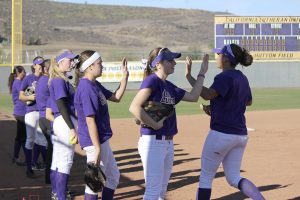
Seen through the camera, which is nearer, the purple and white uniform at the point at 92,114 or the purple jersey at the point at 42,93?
the purple and white uniform at the point at 92,114

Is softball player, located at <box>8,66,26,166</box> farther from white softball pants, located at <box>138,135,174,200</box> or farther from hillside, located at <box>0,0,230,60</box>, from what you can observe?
hillside, located at <box>0,0,230,60</box>

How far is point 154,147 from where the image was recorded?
611 centimetres

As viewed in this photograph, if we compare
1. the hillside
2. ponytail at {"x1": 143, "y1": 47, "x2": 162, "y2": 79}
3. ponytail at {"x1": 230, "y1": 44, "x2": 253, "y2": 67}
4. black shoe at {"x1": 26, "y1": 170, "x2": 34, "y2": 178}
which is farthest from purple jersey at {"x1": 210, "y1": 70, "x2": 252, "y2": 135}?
the hillside

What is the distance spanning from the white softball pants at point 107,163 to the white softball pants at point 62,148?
92 centimetres

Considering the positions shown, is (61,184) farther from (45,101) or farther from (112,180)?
(45,101)

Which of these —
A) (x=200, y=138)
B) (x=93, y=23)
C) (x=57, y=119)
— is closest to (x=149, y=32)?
(x=93, y=23)

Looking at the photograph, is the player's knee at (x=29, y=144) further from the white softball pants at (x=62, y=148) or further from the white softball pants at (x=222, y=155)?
the white softball pants at (x=222, y=155)

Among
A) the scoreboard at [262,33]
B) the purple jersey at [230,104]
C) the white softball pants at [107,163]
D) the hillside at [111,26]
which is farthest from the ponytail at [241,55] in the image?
the hillside at [111,26]

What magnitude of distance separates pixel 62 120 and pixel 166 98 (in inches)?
74.9

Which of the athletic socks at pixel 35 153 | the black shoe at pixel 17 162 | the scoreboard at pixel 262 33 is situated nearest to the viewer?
the athletic socks at pixel 35 153

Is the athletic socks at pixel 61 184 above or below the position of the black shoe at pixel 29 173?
above

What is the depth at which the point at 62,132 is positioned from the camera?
295 inches

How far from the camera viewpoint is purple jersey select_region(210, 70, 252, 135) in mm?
6637

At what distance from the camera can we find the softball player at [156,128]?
6.02m
